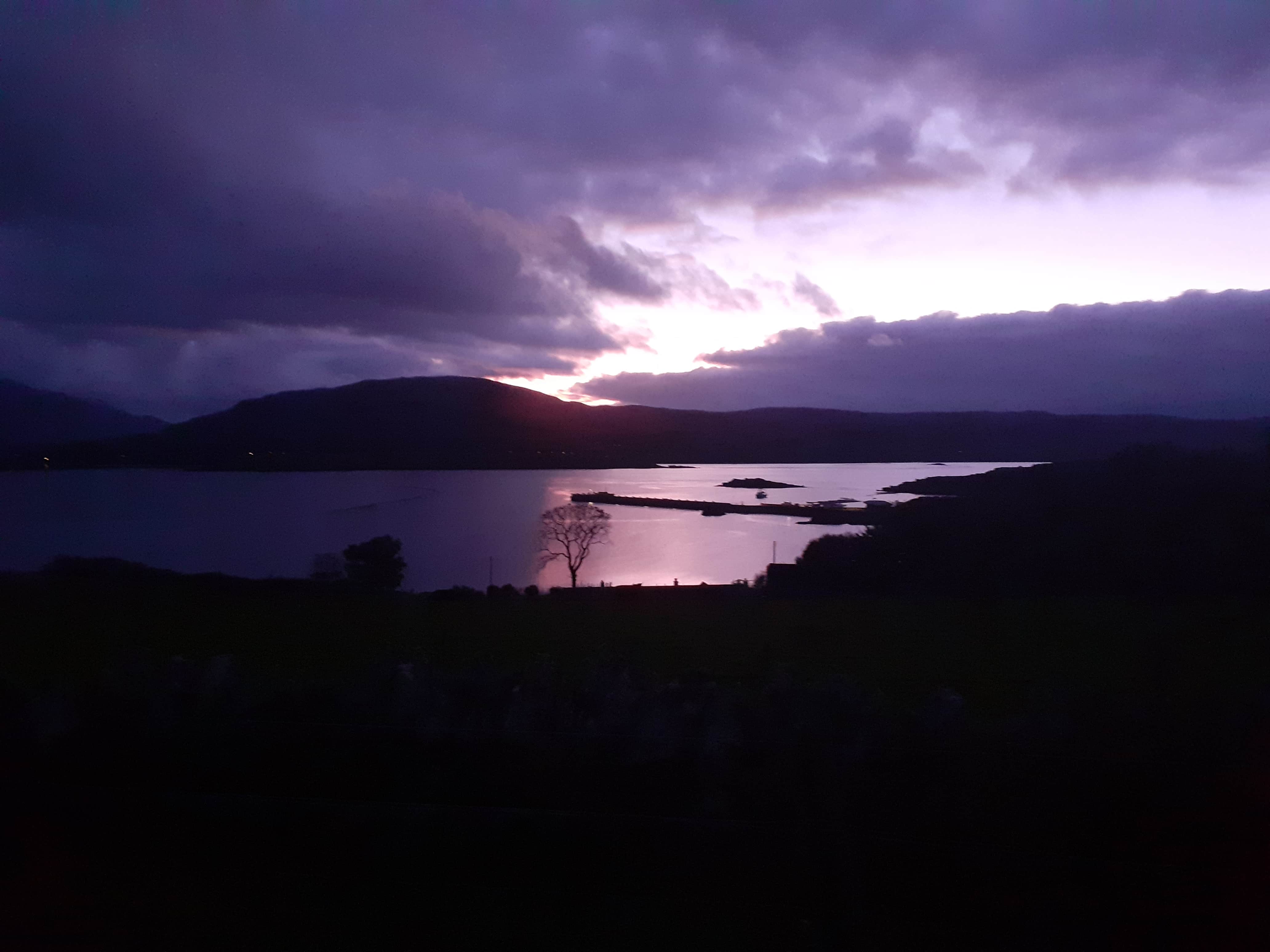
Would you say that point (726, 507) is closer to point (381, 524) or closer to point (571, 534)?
point (571, 534)

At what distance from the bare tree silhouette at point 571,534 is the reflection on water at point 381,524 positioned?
0.17m

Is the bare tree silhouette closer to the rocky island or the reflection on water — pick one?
the reflection on water

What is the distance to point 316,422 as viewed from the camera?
18.9 metres

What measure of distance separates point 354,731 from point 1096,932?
10.6 feet

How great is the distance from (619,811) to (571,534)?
8.44 meters

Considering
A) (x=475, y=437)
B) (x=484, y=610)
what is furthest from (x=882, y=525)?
(x=475, y=437)

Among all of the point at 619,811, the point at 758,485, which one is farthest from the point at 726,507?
the point at 619,811

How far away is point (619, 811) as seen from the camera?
3.58m

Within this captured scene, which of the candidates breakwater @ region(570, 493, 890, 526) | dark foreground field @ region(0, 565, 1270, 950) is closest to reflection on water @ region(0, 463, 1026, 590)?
breakwater @ region(570, 493, 890, 526)

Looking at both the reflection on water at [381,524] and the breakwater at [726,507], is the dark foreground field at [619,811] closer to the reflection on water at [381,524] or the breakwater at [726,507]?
the reflection on water at [381,524]

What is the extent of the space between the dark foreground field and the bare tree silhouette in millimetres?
6184

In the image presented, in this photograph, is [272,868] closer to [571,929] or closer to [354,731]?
[354,731]

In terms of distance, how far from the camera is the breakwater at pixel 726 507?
38.3 ft

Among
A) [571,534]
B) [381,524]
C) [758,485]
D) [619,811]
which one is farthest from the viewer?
[758,485]
